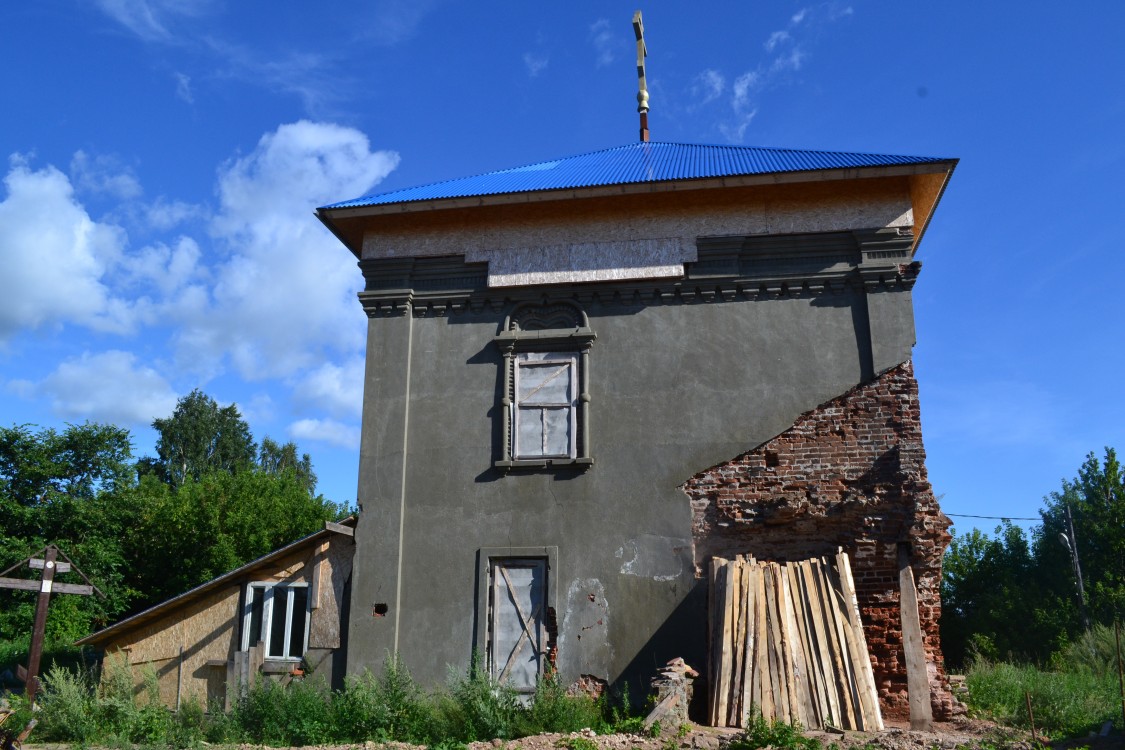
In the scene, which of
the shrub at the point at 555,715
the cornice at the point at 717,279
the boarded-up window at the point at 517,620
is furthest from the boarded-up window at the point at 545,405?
the shrub at the point at 555,715

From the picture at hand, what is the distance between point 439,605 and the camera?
11891 mm

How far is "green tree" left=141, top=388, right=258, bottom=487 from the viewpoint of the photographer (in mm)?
44000

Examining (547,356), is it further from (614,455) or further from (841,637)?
(841,637)

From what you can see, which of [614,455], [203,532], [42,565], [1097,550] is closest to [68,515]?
[203,532]

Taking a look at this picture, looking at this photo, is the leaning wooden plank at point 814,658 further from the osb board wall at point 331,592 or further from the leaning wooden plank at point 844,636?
the osb board wall at point 331,592

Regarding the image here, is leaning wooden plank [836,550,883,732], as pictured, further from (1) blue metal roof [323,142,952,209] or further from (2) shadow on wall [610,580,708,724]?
(1) blue metal roof [323,142,952,209]

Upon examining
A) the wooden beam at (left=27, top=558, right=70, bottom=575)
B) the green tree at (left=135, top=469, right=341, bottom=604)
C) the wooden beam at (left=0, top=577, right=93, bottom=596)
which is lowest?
the wooden beam at (left=0, top=577, right=93, bottom=596)

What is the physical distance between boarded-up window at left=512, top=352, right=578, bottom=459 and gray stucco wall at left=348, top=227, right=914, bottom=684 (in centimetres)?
29

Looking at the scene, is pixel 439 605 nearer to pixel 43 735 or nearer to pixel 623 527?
pixel 623 527

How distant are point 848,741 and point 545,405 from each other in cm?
569

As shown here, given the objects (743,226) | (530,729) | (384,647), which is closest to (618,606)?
(530,729)

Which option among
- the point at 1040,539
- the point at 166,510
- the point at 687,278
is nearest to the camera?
the point at 687,278

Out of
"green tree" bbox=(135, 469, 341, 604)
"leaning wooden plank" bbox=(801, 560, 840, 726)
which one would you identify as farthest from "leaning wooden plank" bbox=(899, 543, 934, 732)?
"green tree" bbox=(135, 469, 341, 604)

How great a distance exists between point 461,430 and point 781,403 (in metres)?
4.37
